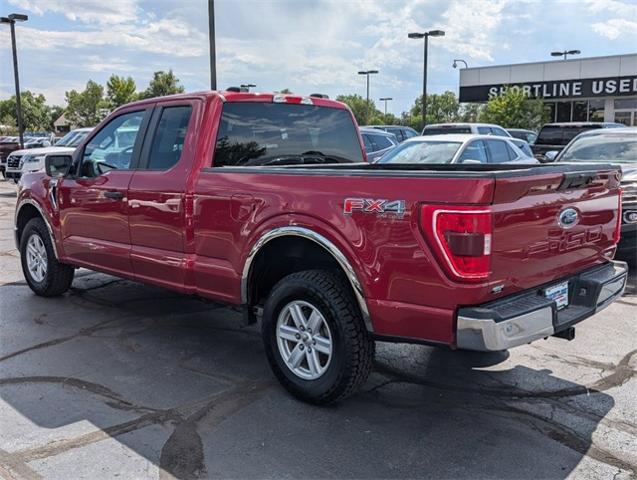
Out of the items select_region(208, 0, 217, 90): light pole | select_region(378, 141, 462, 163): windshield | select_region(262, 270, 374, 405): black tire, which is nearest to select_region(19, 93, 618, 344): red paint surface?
select_region(262, 270, 374, 405): black tire

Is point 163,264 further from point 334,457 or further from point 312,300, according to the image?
point 334,457

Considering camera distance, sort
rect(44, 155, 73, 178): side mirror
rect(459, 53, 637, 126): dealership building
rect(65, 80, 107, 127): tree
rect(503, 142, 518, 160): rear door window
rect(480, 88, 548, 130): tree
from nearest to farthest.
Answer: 1. rect(44, 155, 73, 178): side mirror
2. rect(503, 142, 518, 160): rear door window
3. rect(480, 88, 548, 130): tree
4. rect(459, 53, 637, 126): dealership building
5. rect(65, 80, 107, 127): tree

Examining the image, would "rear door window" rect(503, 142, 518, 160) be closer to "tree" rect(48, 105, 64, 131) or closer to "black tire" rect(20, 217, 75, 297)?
"black tire" rect(20, 217, 75, 297)

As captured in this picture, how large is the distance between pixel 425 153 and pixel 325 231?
7.35 metres

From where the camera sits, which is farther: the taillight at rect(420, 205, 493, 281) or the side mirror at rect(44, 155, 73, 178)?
the side mirror at rect(44, 155, 73, 178)

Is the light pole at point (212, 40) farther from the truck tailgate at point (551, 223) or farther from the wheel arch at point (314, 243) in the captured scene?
the truck tailgate at point (551, 223)

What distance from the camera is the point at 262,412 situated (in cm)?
397

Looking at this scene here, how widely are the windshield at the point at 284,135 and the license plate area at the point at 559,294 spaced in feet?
7.94

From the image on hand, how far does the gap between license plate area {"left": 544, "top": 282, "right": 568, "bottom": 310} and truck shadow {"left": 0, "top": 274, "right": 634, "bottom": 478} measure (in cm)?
71

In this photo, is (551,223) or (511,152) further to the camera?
(511,152)

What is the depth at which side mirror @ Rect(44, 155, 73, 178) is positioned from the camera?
595 cm

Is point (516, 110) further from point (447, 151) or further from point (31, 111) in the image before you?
point (31, 111)

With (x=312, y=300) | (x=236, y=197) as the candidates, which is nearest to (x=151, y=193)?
(x=236, y=197)

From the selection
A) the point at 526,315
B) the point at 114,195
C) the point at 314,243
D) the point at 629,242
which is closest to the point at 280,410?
the point at 314,243
